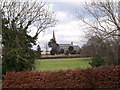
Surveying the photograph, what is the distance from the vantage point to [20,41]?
1010cm

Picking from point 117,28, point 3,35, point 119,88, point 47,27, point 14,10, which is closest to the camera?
point 119,88

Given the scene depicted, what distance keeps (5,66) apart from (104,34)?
27.9 ft

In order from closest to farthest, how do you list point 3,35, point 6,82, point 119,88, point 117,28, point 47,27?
point 6,82 < point 119,88 < point 3,35 < point 47,27 < point 117,28

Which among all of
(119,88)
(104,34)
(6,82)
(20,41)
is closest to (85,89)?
(119,88)

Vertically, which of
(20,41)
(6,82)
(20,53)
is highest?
(20,41)

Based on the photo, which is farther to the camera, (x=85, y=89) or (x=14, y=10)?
(x=14, y=10)

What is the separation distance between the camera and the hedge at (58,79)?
7816 mm

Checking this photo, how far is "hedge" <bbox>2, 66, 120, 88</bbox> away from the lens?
7.82 metres

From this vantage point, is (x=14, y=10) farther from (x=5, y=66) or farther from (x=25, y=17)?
(x=5, y=66)

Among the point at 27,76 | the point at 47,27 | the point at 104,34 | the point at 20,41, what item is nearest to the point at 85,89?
the point at 27,76

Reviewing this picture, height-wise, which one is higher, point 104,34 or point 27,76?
point 104,34

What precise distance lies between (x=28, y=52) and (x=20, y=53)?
72 cm

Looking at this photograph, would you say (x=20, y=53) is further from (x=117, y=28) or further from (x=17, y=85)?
(x=117, y=28)

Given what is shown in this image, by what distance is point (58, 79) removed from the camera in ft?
26.0
